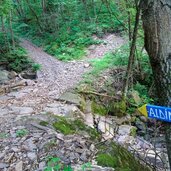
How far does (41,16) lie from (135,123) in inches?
388

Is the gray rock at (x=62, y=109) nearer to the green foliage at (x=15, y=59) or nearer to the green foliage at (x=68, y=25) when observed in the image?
the green foliage at (x=15, y=59)

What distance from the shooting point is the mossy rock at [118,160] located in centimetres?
372

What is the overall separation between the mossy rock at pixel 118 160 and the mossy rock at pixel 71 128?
662mm

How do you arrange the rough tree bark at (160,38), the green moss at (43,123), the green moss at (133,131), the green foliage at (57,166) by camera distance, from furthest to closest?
the green moss at (133,131) < the green moss at (43,123) < the green foliage at (57,166) < the rough tree bark at (160,38)

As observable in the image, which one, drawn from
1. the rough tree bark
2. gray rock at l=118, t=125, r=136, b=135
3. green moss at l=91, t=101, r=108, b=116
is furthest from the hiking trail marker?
green moss at l=91, t=101, r=108, b=116

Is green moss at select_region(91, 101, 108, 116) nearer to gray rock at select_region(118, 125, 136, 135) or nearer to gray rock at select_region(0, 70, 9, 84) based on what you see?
gray rock at select_region(118, 125, 136, 135)

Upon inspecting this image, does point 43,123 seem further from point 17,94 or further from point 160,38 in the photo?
point 160,38

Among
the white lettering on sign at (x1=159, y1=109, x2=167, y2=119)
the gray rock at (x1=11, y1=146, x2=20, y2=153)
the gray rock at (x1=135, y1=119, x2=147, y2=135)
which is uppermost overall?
the white lettering on sign at (x1=159, y1=109, x2=167, y2=119)

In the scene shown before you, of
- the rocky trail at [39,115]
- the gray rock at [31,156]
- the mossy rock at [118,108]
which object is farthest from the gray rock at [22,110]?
the mossy rock at [118,108]

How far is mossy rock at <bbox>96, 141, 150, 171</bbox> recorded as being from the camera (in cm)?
372

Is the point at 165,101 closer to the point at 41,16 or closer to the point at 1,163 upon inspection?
the point at 1,163

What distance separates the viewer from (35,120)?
18.2 feet

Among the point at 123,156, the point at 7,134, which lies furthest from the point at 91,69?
the point at 123,156

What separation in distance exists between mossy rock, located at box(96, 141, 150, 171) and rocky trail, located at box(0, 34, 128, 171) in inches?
7.8
